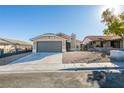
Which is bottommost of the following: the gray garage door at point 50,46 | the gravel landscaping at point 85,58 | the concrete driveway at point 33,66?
the concrete driveway at point 33,66

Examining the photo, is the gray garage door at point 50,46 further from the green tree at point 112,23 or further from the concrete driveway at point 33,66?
the concrete driveway at point 33,66

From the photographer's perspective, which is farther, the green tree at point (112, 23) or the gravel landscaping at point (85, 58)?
the green tree at point (112, 23)

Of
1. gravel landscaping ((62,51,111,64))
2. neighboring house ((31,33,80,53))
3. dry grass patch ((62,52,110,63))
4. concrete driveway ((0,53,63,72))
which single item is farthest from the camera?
neighboring house ((31,33,80,53))

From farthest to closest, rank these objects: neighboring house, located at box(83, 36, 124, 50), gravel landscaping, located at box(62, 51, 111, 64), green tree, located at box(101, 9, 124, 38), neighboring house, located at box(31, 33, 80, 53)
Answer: neighboring house, located at box(83, 36, 124, 50), neighboring house, located at box(31, 33, 80, 53), green tree, located at box(101, 9, 124, 38), gravel landscaping, located at box(62, 51, 111, 64)

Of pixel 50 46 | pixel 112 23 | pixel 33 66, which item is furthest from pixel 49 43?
pixel 33 66

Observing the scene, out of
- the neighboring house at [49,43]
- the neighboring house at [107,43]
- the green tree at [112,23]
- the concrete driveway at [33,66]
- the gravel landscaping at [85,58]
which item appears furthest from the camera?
the neighboring house at [107,43]

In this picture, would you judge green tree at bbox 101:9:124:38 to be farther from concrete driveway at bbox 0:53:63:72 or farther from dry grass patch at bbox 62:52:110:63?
concrete driveway at bbox 0:53:63:72

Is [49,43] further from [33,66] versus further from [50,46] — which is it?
[33,66]

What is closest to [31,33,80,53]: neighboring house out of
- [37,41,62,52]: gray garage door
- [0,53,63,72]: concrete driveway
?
[37,41,62,52]: gray garage door

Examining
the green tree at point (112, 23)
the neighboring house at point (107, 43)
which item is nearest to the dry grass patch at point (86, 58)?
the green tree at point (112, 23)

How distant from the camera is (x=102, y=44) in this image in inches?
1491
